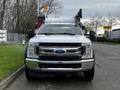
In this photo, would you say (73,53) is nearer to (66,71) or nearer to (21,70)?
(66,71)

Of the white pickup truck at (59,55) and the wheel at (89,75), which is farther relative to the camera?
the wheel at (89,75)

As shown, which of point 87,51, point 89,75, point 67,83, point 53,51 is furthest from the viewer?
point 89,75

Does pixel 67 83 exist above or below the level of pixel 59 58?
below

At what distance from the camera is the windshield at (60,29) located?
12.9 meters

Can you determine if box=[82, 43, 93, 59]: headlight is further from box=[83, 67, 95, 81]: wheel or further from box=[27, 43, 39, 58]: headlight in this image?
box=[27, 43, 39, 58]: headlight

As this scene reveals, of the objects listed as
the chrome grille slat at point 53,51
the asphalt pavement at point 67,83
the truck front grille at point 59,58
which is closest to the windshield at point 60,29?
the asphalt pavement at point 67,83

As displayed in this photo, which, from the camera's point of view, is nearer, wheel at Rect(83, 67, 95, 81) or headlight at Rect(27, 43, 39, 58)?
headlight at Rect(27, 43, 39, 58)

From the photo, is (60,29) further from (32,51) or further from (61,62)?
(61,62)

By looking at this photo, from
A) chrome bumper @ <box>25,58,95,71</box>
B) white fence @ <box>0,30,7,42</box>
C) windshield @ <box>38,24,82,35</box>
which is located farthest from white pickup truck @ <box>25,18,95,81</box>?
white fence @ <box>0,30,7,42</box>

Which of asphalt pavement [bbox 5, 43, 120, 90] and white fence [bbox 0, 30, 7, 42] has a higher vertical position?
white fence [bbox 0, 30, 7, 42]

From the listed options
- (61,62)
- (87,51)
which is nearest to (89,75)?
(87,51)

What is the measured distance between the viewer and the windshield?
12891 mm

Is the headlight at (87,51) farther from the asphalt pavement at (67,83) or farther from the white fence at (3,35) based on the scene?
the white fence at (3,35)

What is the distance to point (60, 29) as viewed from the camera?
13.1 meters
